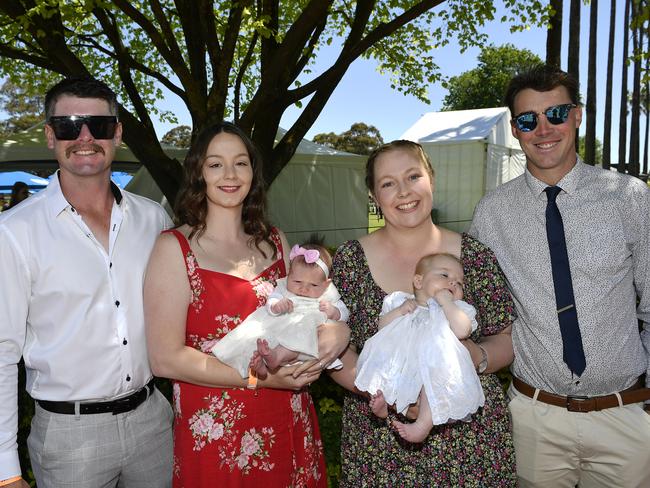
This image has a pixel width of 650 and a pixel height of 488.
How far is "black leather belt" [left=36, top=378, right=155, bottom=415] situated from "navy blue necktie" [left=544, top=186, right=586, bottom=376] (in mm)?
2161

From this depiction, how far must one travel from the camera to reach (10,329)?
2.36m

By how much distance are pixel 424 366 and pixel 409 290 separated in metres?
0.46

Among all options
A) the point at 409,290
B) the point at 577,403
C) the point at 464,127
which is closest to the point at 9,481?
the point at 409,290

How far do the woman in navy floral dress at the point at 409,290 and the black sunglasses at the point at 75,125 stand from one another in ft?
4.41

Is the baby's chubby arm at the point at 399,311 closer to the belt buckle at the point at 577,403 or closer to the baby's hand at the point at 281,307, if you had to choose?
the baby's hand at the point at 281,307

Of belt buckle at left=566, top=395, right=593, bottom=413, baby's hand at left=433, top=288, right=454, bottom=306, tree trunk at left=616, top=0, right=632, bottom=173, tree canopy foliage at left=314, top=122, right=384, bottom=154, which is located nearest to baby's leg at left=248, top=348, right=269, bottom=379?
baby's hand at left=433, top=288, right=454, bottom=306

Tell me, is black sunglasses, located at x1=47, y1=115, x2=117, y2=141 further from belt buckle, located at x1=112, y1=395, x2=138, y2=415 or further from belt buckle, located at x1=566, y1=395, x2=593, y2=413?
belt buckle, located at x1=566, y1=395, x2=593, y2=413

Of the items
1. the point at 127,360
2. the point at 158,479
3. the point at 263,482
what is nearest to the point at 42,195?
the point at 127,360

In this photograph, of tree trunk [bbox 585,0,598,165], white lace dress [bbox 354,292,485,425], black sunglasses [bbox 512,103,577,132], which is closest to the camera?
white lace dress [bbox 354,292,485,425]

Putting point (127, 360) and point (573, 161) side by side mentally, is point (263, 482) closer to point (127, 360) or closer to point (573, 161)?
point (127, 360)

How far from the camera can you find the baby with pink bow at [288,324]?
2432 millimetres

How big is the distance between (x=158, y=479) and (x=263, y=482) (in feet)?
1.84

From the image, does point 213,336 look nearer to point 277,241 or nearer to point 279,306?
point 279,306

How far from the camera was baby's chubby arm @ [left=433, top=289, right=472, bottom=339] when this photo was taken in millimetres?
2359
